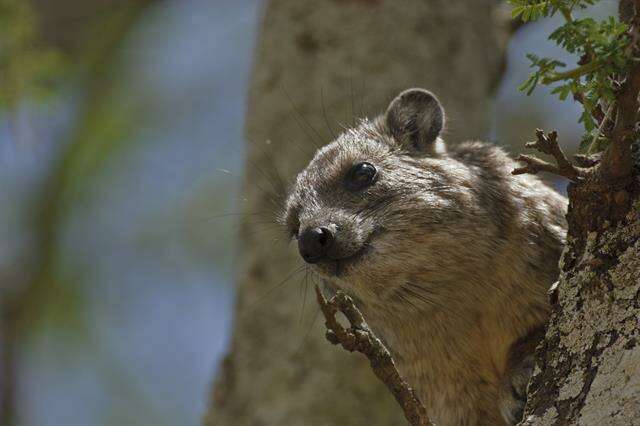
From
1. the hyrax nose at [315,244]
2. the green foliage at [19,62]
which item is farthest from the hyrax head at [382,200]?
the green foliage at [19,62]

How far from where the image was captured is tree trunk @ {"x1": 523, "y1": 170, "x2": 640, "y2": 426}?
238cm

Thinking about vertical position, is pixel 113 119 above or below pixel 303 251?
below

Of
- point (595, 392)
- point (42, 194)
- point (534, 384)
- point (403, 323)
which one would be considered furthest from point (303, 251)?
point (42, 194)

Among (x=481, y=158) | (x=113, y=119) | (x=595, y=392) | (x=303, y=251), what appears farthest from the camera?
(x=113, y=119)

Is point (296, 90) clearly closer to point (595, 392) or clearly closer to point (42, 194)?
point (595, 392)

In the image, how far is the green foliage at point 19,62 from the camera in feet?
18.3

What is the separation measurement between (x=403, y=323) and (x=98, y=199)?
6184mm

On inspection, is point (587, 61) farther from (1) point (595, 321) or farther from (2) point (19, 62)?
(2) point (19, 62)

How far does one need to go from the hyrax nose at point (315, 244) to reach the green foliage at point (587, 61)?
3.95 feet

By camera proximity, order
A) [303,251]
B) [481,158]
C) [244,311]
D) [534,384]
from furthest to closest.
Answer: [244,311], [481,158], [303,251], [534,384]

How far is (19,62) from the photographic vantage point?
566 cm

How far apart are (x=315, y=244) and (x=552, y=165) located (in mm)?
1122

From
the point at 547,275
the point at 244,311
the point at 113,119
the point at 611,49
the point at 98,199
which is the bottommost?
the point at 98,199

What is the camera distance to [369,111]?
5422mm
